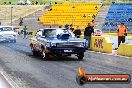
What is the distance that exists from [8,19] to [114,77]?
80019mm

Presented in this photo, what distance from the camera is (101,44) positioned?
1037 inches

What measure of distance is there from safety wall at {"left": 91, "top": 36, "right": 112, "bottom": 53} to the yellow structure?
121 feet

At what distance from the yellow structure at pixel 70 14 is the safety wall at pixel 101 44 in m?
36.8

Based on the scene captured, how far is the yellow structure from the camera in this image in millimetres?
67375

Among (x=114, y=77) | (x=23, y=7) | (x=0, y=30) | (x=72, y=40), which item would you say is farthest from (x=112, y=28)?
(x=114, y=77)

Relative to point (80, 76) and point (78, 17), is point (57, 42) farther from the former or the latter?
point (78, 17)

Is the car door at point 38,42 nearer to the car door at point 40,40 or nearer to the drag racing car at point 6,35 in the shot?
the car door at point 40,40

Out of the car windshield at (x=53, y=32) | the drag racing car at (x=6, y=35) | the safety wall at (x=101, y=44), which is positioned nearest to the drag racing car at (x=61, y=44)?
Result: the car windshield at (x=53, y=32)

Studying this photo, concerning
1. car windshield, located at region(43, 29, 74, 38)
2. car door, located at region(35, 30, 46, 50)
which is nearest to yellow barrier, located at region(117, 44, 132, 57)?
car windshield, located at region(43, 29, 74, 38)

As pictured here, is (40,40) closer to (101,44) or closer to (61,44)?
(61,44)

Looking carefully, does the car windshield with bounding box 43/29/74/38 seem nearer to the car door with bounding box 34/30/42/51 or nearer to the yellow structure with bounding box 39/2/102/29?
the car door with bounding box 34/30/42/51

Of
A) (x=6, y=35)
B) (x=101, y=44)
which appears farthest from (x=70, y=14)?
(x=101, y=44)

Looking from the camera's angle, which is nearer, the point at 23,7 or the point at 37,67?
the point at 37,67

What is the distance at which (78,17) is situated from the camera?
226 ft
